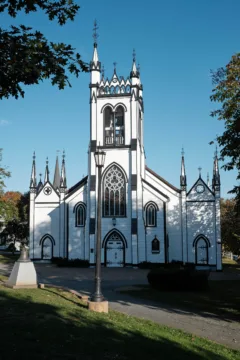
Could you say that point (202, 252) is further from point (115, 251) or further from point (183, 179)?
point (115, 251)

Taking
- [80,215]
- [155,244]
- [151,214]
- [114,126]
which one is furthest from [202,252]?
[114,126]

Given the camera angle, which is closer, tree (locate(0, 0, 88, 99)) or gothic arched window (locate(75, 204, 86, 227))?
tree (locate(0, 0, 88, 99))

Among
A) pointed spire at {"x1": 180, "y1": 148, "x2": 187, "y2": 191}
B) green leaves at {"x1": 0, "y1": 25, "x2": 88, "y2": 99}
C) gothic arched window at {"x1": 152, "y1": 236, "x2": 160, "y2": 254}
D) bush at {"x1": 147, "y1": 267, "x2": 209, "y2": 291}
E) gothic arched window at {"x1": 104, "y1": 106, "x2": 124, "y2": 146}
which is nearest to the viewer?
green leaves at {"x1": 0, "y1": 25, "x2": 88, "y2": 99}

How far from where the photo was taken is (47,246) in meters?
43.8

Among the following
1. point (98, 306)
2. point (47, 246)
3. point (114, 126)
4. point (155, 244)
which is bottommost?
point (98, 306)

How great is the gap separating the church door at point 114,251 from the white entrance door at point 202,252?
7544 millimetres

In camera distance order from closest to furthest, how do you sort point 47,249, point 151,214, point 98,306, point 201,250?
point 98,306
point 201,250
point 151,214
point 47,249

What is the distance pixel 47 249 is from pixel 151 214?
12.1m

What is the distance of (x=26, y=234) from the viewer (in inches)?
2104

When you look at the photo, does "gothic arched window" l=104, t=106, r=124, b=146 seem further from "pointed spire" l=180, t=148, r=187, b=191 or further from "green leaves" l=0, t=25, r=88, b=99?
"green leaves" l=0, t=25, r=88, b=99

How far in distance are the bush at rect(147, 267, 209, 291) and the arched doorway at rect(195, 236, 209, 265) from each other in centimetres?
1815

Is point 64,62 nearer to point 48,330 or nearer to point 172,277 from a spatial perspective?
point 48,330

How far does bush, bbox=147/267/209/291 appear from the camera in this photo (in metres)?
21.7

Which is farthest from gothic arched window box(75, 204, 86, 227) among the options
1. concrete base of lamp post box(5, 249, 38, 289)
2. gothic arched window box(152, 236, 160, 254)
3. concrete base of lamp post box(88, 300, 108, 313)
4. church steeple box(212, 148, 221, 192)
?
concrete base of lamp post box(88, 300, 108, 313)
